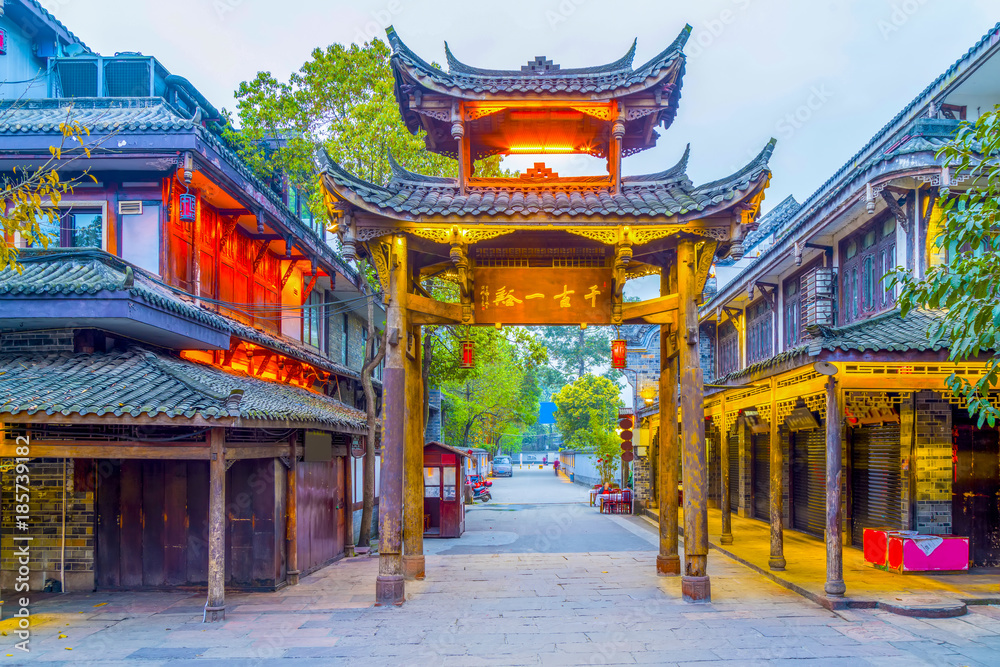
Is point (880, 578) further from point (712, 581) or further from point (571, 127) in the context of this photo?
point (571, 127)

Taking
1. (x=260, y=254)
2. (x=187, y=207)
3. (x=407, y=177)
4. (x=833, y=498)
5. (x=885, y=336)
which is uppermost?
(x=407, y=177)

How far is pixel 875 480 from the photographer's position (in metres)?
14.6

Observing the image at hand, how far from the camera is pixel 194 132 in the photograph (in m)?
13.0

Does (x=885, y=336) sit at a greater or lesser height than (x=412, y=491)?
greater

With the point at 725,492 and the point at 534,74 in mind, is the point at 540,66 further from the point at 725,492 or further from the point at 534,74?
the point at 725,492

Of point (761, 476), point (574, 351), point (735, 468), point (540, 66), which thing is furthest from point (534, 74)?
point (574, 351)

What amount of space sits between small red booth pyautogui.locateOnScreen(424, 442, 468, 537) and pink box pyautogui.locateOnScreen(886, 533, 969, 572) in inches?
431

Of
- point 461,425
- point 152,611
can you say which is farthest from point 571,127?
point 461,425

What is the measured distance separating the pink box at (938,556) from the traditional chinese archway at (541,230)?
3.69 meters

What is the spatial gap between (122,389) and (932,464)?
12.9m

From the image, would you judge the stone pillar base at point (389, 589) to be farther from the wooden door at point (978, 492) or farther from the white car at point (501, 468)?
the white car at point (501, 468)

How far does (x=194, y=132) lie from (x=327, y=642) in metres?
8.94

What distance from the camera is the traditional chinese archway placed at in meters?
10.9

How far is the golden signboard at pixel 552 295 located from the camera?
12.1m
